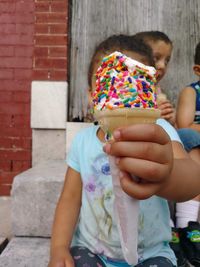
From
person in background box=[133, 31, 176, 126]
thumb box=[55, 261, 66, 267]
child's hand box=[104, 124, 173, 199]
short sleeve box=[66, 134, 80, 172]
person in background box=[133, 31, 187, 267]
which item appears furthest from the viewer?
person in background box=[133, 31, 176, 126]

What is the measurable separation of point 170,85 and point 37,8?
1693 mm

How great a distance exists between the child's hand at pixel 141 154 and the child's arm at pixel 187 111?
1.98 meters

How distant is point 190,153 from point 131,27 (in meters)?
2.23

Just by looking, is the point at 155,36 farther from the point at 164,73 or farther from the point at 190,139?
the point at 190,139

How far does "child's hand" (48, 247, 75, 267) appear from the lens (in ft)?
5.35

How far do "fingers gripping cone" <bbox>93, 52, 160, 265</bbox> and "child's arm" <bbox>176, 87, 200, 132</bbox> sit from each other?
5.76 ft

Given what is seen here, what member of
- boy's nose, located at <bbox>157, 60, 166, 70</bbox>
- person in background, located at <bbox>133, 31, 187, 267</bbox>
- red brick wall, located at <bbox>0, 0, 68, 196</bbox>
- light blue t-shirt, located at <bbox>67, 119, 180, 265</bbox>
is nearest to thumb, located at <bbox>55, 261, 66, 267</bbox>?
light blue t-shirt, located at <bbox>67, 119, 180, 265</bbox>

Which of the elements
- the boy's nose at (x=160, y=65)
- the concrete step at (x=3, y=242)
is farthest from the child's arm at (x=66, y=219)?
the boy's nose at (x=160, y=65)

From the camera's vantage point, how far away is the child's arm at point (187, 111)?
299 cm

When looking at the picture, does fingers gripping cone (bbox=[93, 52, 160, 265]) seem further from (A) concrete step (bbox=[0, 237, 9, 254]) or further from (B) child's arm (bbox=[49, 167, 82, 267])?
(A) concrete step (bbox=[0, 237, 9, 254])

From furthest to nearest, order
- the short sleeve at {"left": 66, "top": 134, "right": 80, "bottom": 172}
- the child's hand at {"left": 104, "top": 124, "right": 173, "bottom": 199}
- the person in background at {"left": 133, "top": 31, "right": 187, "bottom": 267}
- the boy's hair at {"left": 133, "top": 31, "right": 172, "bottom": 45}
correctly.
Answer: the boy's hair at {"left": 133, "top": 31, "right": 172, "bottom": 45}
the person in background at {"left": 133, "top": 31, "right": 187, "bottom": 267}
the short sleeve at {"left": 66, "top": 134, "right": 80, "bottom": 172}
the child's hand at {"left": 104, "top": 124, "right": 173, "bottom": 199}

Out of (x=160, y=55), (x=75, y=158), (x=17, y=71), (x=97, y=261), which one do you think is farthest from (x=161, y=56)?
(x=97, y=261)

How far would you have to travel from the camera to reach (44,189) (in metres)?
2.79

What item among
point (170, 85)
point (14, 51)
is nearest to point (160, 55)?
point (170, 85)
